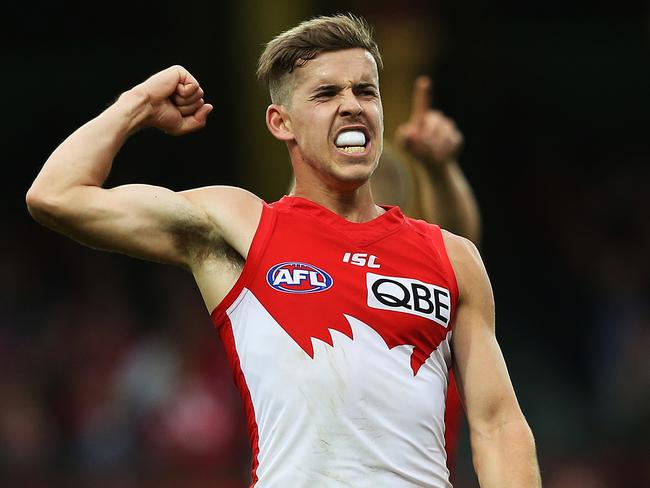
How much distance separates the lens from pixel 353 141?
491 cm

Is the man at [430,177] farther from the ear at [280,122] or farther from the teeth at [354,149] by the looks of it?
the teeth at [354,149]

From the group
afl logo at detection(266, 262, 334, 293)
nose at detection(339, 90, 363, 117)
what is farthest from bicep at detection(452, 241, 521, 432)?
nose at detection(339, 90, 363, 117)

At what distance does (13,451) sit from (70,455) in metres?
0.52

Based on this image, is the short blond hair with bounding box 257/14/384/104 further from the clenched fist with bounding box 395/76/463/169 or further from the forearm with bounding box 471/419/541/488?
the clenched fist with bounding box 395/76/463/169

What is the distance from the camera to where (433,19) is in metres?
13.4

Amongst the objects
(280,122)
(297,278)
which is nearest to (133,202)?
(297,278)

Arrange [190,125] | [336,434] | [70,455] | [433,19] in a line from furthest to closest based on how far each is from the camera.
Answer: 1. [433,19]
2. [70,455]
3. [190,125]
4. [336,434]

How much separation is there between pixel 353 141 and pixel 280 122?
35 cm

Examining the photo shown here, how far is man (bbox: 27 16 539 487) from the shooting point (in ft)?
15.2

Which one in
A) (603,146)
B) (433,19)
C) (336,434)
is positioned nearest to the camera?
(336,434)

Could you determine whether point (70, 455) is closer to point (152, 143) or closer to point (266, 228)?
point (152, 143)

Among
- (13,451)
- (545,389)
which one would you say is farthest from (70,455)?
(545,389)

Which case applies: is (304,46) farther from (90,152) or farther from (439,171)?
(439,171)

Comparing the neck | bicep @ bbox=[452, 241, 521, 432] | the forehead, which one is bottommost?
bicep @ bbox=[452, 241, 521, 432]
